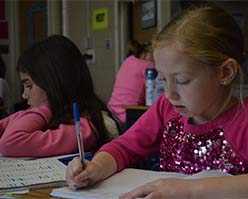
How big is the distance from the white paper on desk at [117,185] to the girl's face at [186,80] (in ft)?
0.48

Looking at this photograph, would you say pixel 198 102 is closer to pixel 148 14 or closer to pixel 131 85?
pixel 131 85

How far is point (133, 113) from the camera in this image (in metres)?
2.70

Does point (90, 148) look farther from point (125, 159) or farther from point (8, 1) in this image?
point (8, 1)

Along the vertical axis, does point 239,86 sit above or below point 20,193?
above

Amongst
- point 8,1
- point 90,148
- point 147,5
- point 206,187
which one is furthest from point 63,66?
point 8,1

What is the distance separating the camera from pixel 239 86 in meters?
1.04

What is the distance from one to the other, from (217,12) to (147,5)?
2814 mm

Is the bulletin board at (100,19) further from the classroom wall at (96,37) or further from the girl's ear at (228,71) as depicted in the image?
the girl's ear at (228,71)

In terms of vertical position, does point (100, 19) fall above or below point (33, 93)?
above


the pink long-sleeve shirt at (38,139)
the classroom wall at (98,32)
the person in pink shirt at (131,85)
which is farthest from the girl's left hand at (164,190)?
the classroom wall at (98,32)

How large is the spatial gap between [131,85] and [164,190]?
88.6 inches

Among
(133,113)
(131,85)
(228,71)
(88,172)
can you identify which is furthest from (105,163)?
(131,85)

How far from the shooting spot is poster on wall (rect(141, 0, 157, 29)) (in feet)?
12.2

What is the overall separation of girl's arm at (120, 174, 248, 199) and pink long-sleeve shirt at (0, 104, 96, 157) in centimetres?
52
